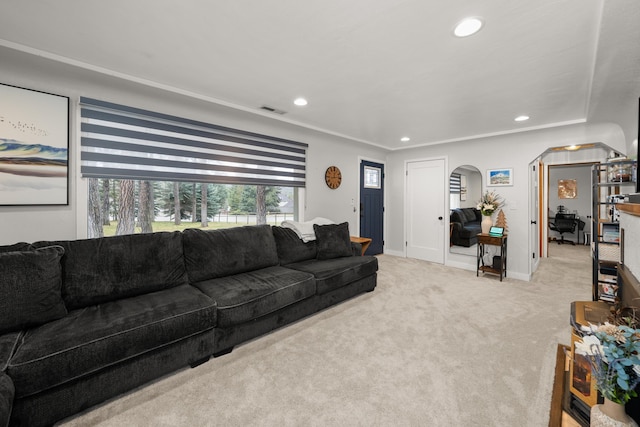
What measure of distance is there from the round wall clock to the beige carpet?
219cm

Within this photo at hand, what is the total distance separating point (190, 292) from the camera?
2.23 meters

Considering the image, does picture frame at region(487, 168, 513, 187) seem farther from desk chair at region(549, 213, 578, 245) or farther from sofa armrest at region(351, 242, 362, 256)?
desk chair at region(549, 213, 578, 245)

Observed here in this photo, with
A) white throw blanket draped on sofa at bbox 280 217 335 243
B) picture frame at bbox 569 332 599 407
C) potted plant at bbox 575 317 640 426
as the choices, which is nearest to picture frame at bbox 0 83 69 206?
white throw blanket draped on sofa at bbox 280 217 335 243

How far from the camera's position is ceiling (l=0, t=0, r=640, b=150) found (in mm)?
1590

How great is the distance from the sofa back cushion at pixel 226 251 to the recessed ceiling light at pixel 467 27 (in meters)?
2.60

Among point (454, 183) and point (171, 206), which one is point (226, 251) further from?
point (454, 183)

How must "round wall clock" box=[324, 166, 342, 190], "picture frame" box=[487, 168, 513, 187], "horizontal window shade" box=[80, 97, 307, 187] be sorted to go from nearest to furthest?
"horizontal window shade" box=[80, 97, 307, 187], "picture frame" box=[487, 168, 513, 187], "round wall clock" box=[324, 166, 342, 190]

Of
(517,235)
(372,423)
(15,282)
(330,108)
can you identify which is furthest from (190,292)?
(517,235)

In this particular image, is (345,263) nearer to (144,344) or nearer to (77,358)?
(144,344)

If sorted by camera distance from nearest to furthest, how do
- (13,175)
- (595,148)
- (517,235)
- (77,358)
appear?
(77,358), (13,175), (595,148), (517,235)

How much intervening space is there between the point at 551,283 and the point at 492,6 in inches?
170

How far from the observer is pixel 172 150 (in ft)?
9.79

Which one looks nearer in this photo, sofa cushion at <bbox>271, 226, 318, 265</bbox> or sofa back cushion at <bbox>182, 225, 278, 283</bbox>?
sofa back cushion at <bbox>182, 225, 278, 283</bbox>

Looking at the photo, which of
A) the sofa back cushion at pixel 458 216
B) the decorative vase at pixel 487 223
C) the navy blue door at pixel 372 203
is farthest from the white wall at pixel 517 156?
the navy blue door at pixel 372 203
